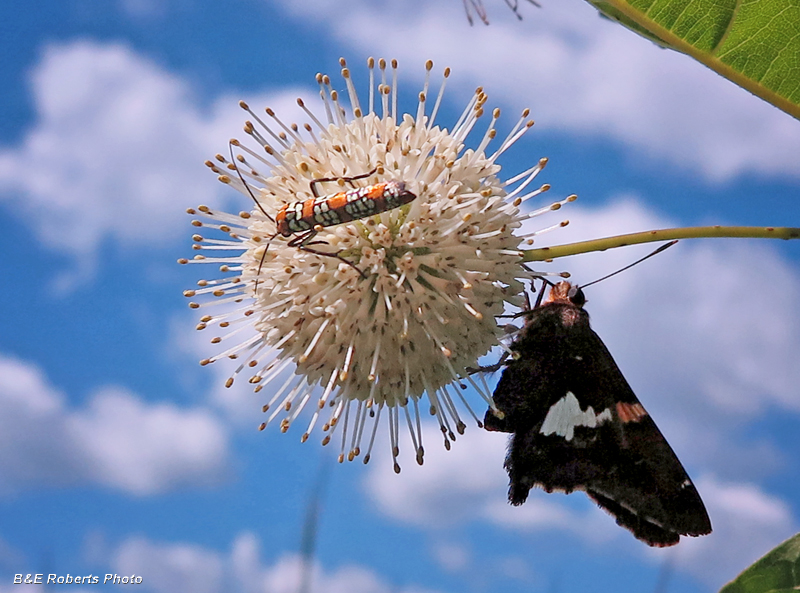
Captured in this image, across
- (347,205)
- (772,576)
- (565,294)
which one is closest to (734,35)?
(565,294)

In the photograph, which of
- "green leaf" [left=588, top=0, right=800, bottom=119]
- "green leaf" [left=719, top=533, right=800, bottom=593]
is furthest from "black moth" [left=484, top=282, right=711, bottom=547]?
"green leaf" [left=588, top=0, right=800, bottom=119]

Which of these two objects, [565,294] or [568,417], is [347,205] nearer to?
[565,294]

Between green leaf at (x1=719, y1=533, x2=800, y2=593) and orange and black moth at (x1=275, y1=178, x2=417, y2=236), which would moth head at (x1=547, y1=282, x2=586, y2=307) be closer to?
orange and black moth at (x1=275, y1=178, x2=417, y2=236)

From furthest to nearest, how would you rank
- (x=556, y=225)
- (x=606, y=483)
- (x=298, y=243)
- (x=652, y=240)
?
(x=606, y=483)
(x=556, y=225)
(x=298, y=243)
(x=652, y=240)

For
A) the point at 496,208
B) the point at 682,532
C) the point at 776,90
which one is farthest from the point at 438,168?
the point at 682,532

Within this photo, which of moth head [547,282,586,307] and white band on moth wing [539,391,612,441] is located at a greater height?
moth head [547,282,586,307]

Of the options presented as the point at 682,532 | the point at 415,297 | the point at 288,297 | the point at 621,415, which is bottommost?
the point at 682,532

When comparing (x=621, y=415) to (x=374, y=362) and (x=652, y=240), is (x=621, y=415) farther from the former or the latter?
(x=374, y=362)
